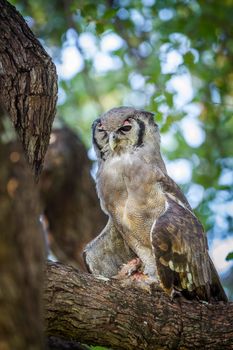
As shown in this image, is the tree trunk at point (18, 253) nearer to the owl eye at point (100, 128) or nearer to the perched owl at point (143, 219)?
the perched owl at point (143, 219)

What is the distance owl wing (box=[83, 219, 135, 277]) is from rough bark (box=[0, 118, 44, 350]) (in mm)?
3284

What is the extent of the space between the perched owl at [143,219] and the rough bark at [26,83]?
115 centimetres

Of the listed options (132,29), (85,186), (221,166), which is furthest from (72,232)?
(132,29)

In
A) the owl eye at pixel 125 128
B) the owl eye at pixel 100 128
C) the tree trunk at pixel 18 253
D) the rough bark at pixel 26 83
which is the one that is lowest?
the tree trunk at pixel 18 253

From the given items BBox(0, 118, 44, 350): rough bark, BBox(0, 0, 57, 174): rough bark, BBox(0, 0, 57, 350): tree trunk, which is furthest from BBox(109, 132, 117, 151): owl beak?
BBox(0, 118, 44, 350): rough bark

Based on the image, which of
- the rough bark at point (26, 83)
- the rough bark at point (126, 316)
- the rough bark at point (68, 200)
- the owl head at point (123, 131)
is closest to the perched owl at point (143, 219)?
the owl head at point (123, 131)

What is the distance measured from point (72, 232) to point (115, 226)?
2325 millimetres

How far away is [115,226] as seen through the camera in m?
5.98

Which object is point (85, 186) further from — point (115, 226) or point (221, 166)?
point (115, 226)

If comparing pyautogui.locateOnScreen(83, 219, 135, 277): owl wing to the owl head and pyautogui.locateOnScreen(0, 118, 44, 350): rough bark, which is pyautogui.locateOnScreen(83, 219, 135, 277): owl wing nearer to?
the owl head

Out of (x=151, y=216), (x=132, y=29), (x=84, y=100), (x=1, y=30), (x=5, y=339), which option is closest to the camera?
(x=5, y=339)

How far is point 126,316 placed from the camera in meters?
4.58

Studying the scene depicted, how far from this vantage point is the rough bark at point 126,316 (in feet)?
14.3

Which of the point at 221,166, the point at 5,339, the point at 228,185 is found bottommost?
the point at 5,339
